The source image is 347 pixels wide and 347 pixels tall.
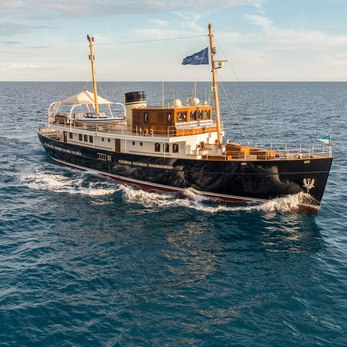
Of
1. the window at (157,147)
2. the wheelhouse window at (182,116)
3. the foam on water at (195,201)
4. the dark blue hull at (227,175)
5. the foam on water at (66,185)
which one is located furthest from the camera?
the foam on water at (66,185)

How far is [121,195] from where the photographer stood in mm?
29734

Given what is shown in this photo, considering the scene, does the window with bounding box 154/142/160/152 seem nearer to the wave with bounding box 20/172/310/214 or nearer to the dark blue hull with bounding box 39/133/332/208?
the dark blue hull with bounding box 39/133/332/208

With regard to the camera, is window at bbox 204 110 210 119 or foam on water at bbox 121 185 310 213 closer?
foam on water at bbox 121 185 310 213

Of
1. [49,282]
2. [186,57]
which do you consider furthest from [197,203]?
[49,282]

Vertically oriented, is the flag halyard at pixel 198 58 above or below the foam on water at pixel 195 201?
above

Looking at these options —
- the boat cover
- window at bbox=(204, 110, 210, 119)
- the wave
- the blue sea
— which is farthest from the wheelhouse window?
the boat cover

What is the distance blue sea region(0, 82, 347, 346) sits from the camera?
47.1 feet

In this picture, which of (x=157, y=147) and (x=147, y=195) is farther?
(x=157, y=147)

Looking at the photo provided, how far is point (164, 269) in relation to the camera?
61.7 feet

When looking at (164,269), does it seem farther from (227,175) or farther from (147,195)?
(147,195)

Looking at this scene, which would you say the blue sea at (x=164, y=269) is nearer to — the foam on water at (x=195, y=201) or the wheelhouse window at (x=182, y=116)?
the foam on water at (x=195, y=201)

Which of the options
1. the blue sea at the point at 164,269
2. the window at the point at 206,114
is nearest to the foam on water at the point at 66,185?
the blue sea at the point at 164,269

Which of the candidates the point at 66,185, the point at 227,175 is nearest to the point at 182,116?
the point at 227,175

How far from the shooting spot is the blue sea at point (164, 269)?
14367 millimetres
